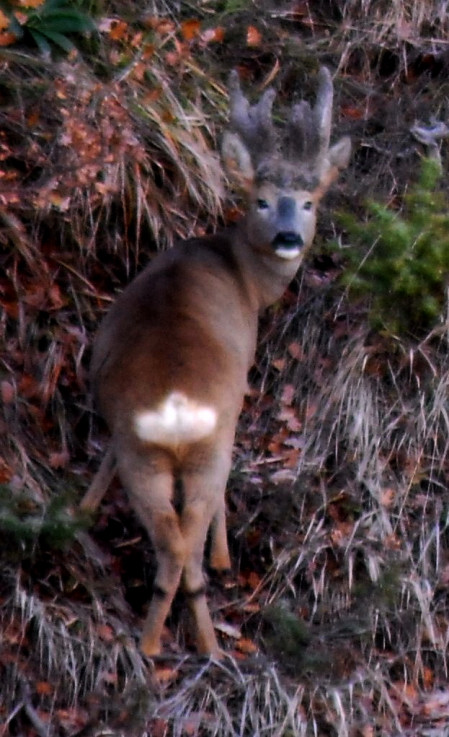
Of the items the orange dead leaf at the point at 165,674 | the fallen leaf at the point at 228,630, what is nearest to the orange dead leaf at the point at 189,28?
the fallen leaf at the point at 228,630

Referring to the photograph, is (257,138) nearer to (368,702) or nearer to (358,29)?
(358,29)

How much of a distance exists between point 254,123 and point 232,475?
1572mm

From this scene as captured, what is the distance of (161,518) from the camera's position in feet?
18.2

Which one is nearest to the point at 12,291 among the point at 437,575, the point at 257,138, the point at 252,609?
the point at 257,138

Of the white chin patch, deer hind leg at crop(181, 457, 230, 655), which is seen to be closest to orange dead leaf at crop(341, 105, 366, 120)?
the white chin patch

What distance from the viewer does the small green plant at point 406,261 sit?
6.72m

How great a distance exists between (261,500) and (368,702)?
1.04 meters

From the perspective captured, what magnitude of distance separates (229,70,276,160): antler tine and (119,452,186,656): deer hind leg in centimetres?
192

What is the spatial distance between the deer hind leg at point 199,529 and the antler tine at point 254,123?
1.75 meters

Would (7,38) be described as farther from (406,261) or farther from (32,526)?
(32,526)

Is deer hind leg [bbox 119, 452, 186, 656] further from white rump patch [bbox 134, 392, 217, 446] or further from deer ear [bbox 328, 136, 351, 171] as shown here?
deer ear [bbox 328, 136, 351, 171]

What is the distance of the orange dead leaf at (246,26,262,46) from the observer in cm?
805

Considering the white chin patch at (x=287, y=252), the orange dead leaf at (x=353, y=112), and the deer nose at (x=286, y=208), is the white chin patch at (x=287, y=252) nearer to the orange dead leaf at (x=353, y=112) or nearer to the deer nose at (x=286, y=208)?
the deer nose at (x=286, y=208)

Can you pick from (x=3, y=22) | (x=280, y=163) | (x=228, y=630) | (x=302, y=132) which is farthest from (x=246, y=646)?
(x=3, y=22)
